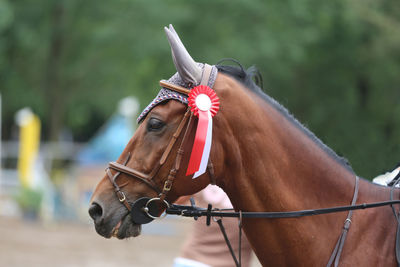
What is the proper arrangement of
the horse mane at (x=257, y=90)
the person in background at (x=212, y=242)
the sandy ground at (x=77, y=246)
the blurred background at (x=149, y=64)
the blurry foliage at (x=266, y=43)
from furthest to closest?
the blurry foliage at (x=266, y=43)
the blurred background at (x=149, y=64)
the sandy ground at (x=77, y=246)
the person in background at (x=212, y=242)
the horse mane at (x=257, y=90)

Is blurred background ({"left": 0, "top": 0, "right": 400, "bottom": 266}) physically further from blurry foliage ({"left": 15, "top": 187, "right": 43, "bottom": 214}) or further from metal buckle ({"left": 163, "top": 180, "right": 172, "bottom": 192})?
metal buckle ({"left": 163, "top": 180, "right": 172, "bottom": 192})

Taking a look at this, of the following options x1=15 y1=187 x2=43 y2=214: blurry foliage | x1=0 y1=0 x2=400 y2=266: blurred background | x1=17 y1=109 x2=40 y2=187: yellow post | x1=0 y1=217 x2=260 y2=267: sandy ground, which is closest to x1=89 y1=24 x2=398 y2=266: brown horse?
x1=0 y1=217 x2=260 y2=267: sandy ground

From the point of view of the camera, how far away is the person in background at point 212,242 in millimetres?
3723

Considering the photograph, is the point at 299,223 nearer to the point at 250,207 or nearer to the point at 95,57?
the point at 250,207

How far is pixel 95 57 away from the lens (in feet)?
65.5

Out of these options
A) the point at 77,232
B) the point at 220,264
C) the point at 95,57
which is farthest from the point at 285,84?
the point at 220,264

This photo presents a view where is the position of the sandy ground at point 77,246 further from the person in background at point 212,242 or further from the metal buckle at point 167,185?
the metal buckle at point 167,185

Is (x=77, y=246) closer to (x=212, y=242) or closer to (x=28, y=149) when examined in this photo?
(x=28, y=149)

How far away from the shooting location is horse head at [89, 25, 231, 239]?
2.65 metres

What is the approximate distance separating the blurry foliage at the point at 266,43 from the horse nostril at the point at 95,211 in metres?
11.6

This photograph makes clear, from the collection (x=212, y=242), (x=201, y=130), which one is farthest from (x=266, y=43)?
(x=201, y=130)

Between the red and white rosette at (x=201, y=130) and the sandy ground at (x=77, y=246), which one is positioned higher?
the sandy ground at (x=77, y=246)

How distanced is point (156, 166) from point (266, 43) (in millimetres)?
13250

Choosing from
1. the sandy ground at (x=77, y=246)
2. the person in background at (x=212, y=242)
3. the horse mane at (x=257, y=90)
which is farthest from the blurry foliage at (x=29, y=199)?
the horse mane at (x=257, y=90)
